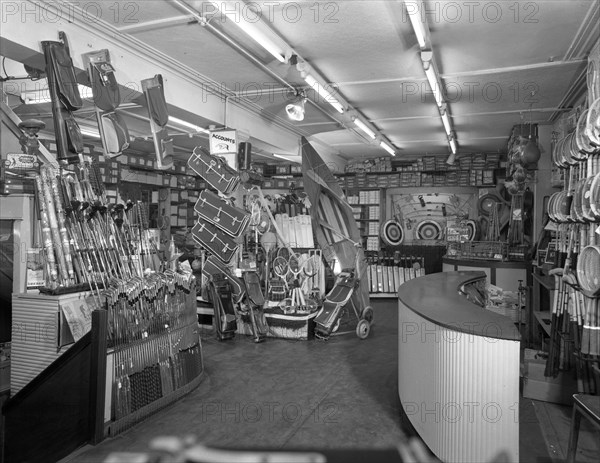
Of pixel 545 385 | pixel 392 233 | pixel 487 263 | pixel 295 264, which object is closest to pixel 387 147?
pixel 392 233

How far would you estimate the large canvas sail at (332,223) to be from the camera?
6859 mm

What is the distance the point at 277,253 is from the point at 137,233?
2.92 metres

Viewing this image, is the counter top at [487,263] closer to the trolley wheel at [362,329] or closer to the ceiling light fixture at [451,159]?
the trolley wheel at [362,329]

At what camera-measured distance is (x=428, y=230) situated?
12.5 m

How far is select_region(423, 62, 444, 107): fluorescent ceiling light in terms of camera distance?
510 cm

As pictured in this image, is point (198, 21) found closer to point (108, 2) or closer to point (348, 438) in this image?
point (108, 2)

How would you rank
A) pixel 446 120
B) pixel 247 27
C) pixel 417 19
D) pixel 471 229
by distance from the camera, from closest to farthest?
pixel 417 19, pixel 247 27, pixel 446 120, pixel 471 229

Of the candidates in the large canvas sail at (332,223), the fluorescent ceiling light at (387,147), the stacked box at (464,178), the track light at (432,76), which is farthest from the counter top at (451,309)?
the stacked box at (464,178)

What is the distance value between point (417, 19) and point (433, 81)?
176 cm

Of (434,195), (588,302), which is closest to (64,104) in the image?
(588,302)

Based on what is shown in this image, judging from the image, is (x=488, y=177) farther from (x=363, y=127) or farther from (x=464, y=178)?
(x=363, y=127)

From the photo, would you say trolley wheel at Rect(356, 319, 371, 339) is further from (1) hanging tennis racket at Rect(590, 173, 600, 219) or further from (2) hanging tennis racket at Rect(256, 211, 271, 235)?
(1) hanging tennis racket at Rect(590, 173, 600, 219)

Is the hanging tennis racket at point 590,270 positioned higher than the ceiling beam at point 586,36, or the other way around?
the ceiling beam at point 586,36

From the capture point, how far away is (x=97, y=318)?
3033 mm
